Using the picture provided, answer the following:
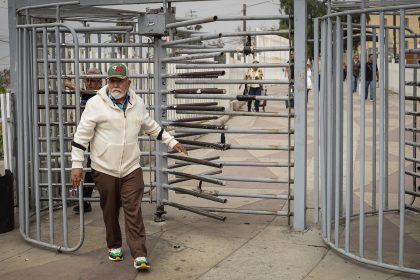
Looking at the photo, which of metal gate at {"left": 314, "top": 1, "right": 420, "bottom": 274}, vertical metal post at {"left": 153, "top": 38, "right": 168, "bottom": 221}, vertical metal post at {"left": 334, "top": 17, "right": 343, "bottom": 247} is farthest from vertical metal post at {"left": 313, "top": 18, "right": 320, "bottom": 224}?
vertical metal post at {"left": 153, "top": 38, "right": 168, "bottom": 221}

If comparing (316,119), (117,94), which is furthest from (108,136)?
(316,119)

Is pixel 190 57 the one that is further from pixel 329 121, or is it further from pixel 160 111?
pixel 329 121

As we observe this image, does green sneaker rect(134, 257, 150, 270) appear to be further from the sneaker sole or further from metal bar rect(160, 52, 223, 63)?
metal bar rect(160, 52, 223, 63)

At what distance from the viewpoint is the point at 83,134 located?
5.63m

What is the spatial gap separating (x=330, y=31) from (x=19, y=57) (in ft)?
10.1

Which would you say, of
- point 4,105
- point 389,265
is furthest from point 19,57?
point 389,265

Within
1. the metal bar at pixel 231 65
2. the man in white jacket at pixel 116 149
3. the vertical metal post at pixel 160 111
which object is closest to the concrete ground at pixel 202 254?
the vertical metal post at pixel 160 111

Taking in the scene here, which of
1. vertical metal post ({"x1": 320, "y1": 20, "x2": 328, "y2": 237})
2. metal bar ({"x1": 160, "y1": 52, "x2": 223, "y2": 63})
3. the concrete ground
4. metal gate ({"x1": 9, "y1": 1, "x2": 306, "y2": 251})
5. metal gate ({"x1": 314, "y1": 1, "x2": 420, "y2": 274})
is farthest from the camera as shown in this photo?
metal bar ({"x1": 160, "y1": 52, "x2": 223, "y2": 63})

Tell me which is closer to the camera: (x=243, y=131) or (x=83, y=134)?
(x=83, y=134)

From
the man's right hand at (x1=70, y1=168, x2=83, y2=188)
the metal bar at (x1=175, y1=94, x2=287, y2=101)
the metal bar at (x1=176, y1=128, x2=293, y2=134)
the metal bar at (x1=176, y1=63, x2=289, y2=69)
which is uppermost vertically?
the metal bar at (x1=176, y1=63, x2=289, y2=69)

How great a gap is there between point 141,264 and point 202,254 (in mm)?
738

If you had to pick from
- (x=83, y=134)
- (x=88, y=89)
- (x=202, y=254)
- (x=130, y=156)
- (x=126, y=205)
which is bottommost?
(x=202, y=254)

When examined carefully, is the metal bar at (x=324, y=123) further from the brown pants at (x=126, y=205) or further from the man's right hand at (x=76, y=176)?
the man's right hand at (x=76, y=176)

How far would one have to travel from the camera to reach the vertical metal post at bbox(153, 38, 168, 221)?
7.12m
